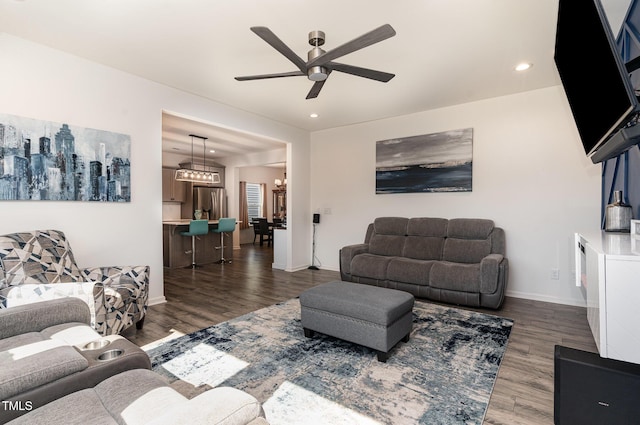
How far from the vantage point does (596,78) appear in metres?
1.82

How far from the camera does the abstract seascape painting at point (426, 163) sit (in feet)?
14.8

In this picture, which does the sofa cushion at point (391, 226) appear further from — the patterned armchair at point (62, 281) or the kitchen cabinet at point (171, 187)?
the kitchen cabinet at point (171, 187)

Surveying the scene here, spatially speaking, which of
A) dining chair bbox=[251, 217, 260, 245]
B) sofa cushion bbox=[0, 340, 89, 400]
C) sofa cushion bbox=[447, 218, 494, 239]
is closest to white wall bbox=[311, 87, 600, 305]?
sofa cushion bbox=[447, 218, 494, 239]

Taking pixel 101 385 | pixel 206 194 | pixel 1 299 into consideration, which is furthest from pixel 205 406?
pixel 206 194

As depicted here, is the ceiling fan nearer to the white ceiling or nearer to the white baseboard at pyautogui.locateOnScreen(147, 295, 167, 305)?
the white ceiling

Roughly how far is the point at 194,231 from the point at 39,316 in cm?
432

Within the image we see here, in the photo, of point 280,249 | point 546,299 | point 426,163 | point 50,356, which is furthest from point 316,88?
point 546,299

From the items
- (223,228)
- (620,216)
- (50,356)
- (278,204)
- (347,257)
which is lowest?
(347,257)

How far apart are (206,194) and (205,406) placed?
824 centimetres

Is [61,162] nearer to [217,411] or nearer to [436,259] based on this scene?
A: [217,411]

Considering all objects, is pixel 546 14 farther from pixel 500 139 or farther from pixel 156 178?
pixel 156 178

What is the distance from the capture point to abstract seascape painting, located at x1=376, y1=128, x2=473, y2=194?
14.8 feet

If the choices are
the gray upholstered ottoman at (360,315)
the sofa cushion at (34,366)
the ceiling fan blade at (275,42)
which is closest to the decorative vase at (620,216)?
the gray upholstered ottoman at (360,315)

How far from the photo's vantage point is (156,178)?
12.5ft
